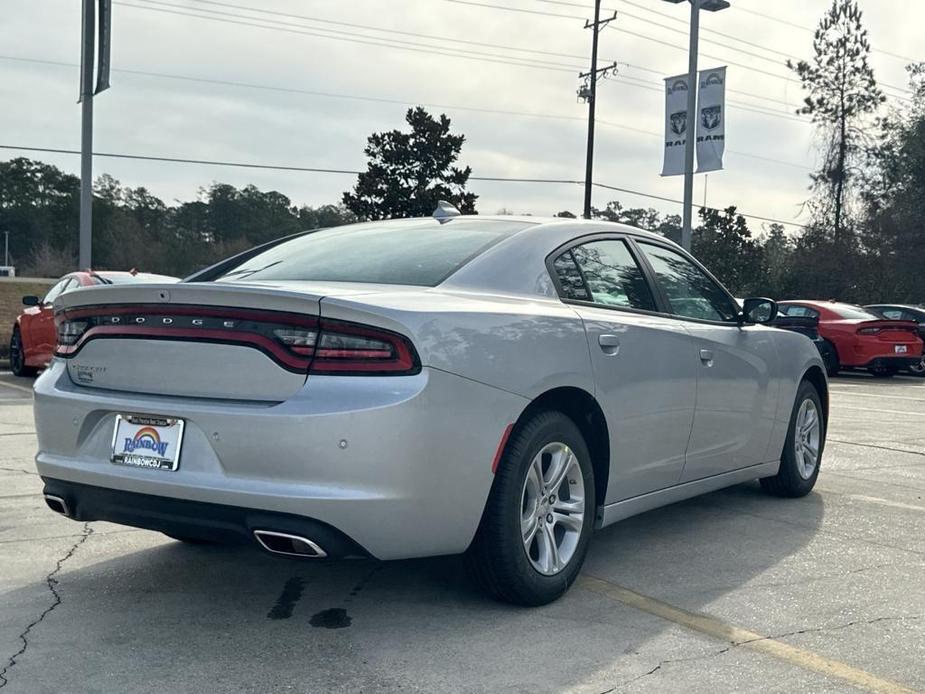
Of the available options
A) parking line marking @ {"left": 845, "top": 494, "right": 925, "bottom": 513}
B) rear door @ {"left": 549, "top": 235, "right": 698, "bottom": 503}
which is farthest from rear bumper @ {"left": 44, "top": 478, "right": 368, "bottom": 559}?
parking line marking @ {"left": 845, "top": 494, "right": 925, "bottom": 513}

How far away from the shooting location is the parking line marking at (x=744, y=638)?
3.28m

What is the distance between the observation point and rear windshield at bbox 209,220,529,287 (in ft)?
13.7

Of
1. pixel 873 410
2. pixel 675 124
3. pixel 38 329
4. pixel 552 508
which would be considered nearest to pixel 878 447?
pixel 873 410

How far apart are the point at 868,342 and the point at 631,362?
15413 millimetres

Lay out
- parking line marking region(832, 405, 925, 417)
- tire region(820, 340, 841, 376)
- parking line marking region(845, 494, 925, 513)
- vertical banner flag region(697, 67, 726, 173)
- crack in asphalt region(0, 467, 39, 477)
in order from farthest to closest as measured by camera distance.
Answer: vertical banner flag region(697, 67, 726, 173) → tire region(820, 340, 841, 376) → parking line marking region(832, 405, 925, 417) → crack in asphalt region(0, 467, 39, 477) → parking line marking region(845, 494, 925, 513)

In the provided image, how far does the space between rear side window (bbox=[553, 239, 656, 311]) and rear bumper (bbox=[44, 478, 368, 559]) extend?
1574 mm

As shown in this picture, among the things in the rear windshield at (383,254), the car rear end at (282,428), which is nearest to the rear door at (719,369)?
the rear windshield at (383,254)

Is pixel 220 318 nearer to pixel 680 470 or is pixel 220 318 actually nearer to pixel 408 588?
pixel 408 588

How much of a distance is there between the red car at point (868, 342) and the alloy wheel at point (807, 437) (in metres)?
12.7

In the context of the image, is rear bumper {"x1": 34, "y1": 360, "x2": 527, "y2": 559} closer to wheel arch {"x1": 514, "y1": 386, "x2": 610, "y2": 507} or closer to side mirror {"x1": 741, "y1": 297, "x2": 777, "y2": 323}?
wheel arch {"x1": 514, "y1": 386, "x2": 610, "y2": 507}

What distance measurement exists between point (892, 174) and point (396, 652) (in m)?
49.9

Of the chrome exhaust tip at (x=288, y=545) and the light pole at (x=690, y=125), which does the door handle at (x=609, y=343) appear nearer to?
the chrome exhaust tip at (x=288, y=545)

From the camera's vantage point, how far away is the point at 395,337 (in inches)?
136

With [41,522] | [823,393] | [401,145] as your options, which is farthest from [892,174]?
[41,522]
